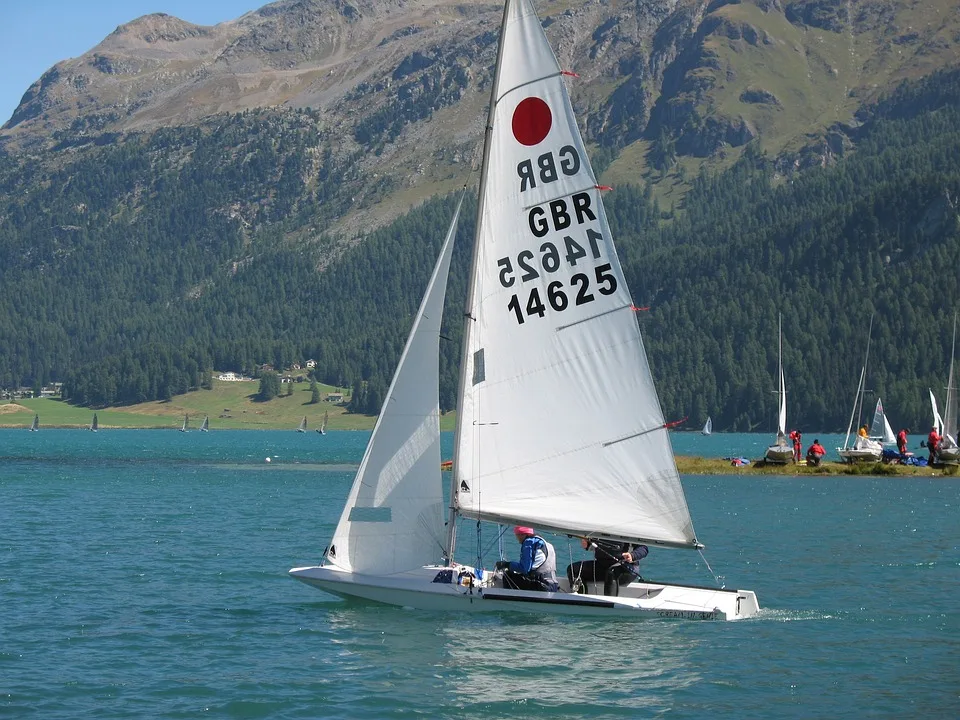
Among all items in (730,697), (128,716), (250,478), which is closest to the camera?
(128,716)

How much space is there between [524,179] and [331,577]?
10728 millimetres

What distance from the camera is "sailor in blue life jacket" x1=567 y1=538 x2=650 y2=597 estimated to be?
34594 mm

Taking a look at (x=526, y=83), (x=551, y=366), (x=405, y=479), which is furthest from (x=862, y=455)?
(x=526, y=83)

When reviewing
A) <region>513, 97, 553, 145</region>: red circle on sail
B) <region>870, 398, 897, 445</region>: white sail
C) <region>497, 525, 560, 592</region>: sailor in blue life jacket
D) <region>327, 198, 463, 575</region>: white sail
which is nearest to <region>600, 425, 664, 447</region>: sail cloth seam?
<region>497, 525, 560, 592</region>: sailor in blue life jacket

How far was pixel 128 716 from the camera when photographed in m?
26.0

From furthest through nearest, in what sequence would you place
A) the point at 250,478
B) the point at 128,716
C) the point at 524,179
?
the point at 250,478 → the point at 524,179 → the point at 128,716

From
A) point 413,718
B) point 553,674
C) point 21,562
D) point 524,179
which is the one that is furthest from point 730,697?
point 21,562

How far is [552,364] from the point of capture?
33.9m

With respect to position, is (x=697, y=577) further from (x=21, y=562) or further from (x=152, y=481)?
(x=152, y=481)

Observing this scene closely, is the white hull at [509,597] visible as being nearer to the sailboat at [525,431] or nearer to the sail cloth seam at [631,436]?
the sailboat at [525,431]

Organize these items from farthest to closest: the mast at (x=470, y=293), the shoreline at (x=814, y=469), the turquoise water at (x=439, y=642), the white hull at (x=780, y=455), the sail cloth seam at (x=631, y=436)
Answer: the white hull at (x=780, y=455) → the shoreline at (x=814, y=469) → the sail cloth seam at (x=631, y=436) → the mast at (x=470, y=293) → the turquoise water at (x=439, y=642)

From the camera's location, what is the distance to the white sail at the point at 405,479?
33969mm

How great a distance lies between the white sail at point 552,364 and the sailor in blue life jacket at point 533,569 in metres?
0.54

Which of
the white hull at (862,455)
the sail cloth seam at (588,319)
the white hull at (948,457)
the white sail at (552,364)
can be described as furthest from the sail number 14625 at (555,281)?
the white hull at (862,455)
